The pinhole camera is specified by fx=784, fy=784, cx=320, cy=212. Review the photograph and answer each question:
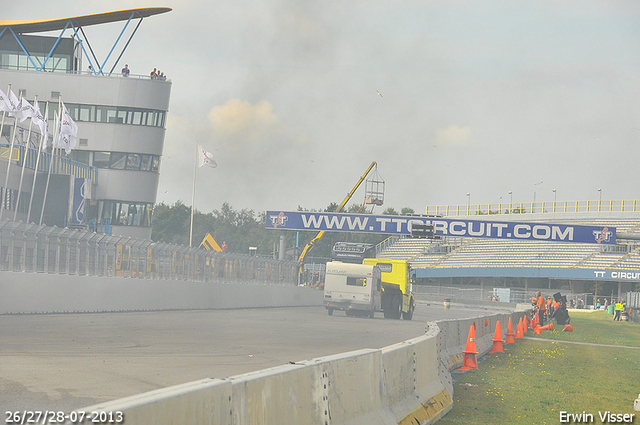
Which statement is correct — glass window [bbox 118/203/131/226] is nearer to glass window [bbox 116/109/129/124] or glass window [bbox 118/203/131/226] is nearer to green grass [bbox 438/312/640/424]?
glass window [bbox 116/109/129/124]

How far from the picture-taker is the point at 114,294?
29.1 m

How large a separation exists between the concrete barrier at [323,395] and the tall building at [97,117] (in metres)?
50.9

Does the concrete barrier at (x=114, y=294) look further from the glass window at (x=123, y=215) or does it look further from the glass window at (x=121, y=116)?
the glass window at (x=121, y=116)

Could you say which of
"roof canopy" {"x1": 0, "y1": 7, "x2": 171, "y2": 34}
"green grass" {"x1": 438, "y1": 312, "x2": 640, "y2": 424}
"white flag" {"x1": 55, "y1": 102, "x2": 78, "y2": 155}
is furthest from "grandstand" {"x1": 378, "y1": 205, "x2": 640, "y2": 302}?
"green grass" {"x1": 438, "y1": 312, "x2": 640, "y2": 424}

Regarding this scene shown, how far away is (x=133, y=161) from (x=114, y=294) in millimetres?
34961

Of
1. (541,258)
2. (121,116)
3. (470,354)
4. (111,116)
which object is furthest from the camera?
(541,258)

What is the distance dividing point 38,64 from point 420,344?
6106 cm

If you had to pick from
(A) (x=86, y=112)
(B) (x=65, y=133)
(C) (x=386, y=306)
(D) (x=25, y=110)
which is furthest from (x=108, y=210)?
(C) (x=386, y=306)

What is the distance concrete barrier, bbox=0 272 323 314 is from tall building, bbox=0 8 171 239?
21.6m

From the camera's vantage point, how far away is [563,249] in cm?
8481

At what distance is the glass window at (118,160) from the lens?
61.9 m

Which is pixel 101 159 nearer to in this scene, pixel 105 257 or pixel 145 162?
pixel 145 162

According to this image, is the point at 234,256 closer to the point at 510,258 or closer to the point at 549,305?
the point at 549,305

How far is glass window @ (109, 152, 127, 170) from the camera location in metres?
61.9
